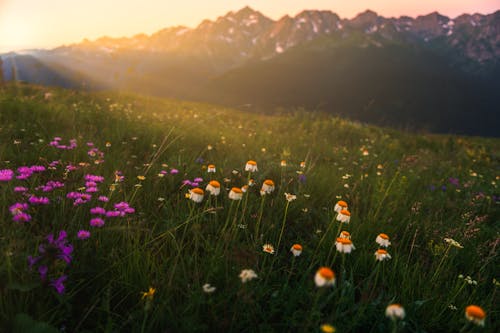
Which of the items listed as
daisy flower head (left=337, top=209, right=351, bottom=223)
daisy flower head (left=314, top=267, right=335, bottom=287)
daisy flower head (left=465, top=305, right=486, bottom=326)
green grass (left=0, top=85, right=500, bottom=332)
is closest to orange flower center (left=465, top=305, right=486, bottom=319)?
daisy flower head (left=465, top=305, right=486, bottom=326)

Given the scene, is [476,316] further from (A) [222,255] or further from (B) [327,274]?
(A) [222,255]

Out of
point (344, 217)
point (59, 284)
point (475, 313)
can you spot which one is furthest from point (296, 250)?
point (59, 284)

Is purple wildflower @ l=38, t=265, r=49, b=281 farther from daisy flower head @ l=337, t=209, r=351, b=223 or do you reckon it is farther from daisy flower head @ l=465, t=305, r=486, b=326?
daisy flower head @ l=465, t=305, r=486, b=326

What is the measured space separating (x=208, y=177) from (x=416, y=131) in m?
13.2

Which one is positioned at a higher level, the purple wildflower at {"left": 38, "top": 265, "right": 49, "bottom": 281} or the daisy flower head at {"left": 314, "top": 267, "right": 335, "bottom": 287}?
the daisy flower head at {"left": 314, "top": 267, "right": 335, "bottom": 287}

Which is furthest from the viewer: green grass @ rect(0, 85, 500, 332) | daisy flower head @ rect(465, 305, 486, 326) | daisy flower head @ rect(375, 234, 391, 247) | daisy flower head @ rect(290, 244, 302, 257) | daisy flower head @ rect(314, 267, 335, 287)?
daisy flower head @ rect(375, 234, 391, 247)

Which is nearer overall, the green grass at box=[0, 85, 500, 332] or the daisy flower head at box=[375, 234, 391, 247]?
the green grass at box=[0, 85, 500, 332]

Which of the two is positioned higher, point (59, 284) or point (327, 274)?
A: point (327, 274)

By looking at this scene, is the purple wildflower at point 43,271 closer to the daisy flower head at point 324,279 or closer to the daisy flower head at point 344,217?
the daisy flower head at point 324,279

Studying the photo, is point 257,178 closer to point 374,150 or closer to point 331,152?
point 331,152

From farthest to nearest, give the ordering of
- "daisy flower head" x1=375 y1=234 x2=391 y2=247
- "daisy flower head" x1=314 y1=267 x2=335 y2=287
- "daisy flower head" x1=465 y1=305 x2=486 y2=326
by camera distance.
→ "daisy flower head" x1=375 y1=234 x2=391 y2=247
"daisy flower head" x1=465 y1=305 x2=486 y2=326
"daisy flower head" x1=314 y1=267 x2=335 y2=287

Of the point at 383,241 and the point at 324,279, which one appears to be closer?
the point at 324,279

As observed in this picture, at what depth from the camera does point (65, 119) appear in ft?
17.4

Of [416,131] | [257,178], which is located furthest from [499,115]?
[257,178]
